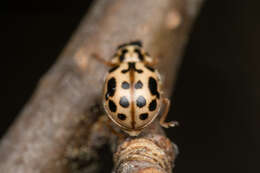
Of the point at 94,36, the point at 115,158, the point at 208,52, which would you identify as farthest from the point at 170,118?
the point at 115,158

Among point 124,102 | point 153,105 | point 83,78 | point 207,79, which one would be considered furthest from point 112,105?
point 207,79

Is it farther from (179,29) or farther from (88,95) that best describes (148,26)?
(88,95)

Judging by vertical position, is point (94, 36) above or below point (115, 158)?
above

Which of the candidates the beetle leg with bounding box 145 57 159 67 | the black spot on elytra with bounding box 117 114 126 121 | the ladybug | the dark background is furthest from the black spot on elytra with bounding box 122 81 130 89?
the dark background

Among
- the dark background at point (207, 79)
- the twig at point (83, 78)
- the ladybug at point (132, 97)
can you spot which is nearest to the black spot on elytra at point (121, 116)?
the ladybug at point (132, 97)

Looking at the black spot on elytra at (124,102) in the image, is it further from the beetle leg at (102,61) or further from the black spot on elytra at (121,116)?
the beetle leg at (102,61)

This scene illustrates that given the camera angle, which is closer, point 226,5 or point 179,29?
point 179,29

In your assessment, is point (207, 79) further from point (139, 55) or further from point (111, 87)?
point (111, 87)

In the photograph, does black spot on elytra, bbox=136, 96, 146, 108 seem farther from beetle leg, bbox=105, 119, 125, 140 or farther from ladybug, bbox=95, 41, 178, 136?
beetle leg, bbox=105, 119, 125, 140
